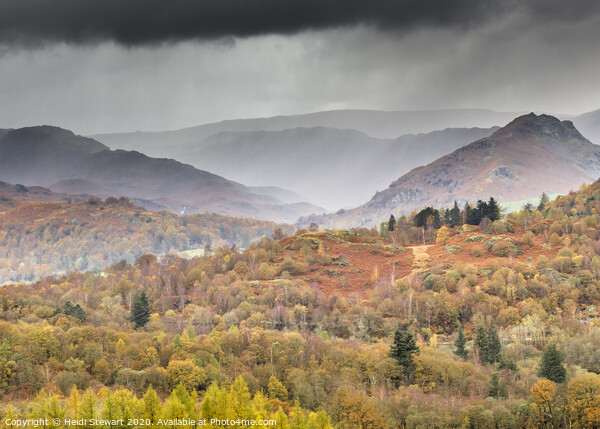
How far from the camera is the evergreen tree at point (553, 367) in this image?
3022 inches

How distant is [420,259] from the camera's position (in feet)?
527

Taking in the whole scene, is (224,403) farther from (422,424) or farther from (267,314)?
(267,314)

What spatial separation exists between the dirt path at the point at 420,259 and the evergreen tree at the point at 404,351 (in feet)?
201

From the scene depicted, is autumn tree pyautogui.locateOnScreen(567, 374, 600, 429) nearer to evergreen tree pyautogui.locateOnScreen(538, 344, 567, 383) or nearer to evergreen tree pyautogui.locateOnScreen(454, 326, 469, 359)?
evergreen tree pyautogui.locateOnScreen(538, 344, 567, 383)

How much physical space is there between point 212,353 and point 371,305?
5140 cm

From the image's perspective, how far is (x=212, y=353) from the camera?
8975 centimetres

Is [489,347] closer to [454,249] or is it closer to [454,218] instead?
[454,249]

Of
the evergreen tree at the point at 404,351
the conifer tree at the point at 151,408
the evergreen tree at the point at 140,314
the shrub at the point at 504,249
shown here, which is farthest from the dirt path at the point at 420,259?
the conifer tree at the point at 151,408

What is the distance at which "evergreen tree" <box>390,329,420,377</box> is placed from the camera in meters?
82.9

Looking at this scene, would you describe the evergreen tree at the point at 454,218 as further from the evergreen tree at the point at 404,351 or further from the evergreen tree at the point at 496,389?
the evergreen tree at the point at 496,389

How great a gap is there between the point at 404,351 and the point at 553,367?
2215 cm

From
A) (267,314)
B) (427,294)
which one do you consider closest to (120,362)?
(267,314)

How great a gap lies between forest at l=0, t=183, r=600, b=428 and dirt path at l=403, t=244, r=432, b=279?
0.76 m

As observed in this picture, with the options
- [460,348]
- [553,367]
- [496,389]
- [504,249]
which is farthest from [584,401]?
[504,249]
